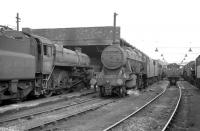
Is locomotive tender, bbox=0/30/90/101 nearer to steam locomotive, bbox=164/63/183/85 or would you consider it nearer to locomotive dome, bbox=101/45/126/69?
locomotive dome, bbox=101/45/126/69

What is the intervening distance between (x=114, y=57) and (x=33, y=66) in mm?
5768

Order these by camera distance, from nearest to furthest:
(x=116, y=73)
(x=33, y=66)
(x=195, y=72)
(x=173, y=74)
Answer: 1. (x=33, y=66)
2. (x=116, y=73)
3. (x=195, y=72)
4. (x=173, y=74)

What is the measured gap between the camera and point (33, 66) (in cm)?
1213

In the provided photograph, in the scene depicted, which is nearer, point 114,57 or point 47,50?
point 47,50

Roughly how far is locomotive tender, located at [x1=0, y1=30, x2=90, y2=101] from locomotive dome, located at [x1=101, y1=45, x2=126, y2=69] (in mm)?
2816

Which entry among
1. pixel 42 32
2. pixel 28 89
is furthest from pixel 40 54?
pixel 42 32

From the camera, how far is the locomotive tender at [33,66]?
10.4 meters

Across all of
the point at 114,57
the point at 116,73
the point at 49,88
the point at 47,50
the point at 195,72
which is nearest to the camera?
the point at 47,50

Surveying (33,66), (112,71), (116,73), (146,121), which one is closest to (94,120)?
(146,121)

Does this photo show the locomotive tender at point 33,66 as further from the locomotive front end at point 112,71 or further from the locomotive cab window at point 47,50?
the locomotive front end at point 112,71

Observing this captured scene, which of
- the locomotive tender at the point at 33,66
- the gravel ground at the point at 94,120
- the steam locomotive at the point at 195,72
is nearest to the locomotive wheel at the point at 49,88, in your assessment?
the locomotive tender at the point at 33,66

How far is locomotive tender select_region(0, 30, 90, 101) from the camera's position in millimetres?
10375

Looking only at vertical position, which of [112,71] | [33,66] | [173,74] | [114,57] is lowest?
[173,74]

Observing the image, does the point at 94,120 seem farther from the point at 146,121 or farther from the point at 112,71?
the point at 112,71
